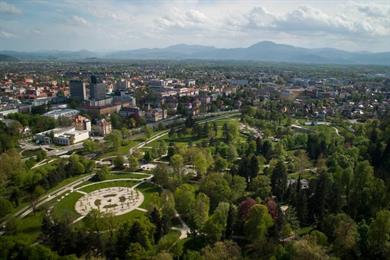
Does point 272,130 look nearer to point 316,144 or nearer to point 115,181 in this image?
point 316,144

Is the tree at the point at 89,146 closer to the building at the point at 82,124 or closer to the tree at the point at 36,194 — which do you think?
the building at the point at 82,124

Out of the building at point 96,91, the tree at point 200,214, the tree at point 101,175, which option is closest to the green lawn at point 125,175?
the tree at point 101,175

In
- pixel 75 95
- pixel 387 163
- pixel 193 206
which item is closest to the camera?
pixel 193 206

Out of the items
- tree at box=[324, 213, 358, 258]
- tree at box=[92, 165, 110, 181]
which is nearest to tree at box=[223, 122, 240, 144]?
tree at box=[92, 165, 110, 181]

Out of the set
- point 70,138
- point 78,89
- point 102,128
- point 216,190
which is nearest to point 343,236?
point 216,190

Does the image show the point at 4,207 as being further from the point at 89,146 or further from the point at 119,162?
the point at 89,146

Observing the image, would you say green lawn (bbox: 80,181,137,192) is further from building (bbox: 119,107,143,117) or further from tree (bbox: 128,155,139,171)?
building (bbox: 119,107,143,117)

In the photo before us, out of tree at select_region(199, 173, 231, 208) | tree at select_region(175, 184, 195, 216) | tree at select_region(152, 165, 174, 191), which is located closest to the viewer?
tree at select_region(175, 184, 195, 216)

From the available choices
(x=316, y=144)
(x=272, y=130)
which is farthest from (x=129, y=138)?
(x=316, y=144)
